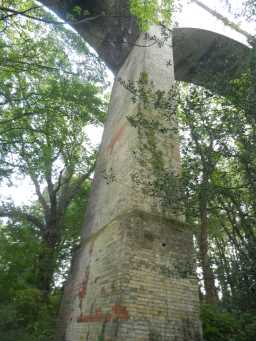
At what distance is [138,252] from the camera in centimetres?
501

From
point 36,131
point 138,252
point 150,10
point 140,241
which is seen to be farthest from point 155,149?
point 36,131

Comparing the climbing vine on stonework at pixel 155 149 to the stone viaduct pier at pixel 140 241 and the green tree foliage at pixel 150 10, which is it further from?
the green tree foliage at pixel 150 10

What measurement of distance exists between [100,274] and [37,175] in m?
7.13

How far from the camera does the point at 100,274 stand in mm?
5598

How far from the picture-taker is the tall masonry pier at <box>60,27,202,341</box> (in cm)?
454

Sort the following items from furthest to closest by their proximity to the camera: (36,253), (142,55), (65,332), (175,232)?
(36,253), (142,55), (65,332), (175,232)

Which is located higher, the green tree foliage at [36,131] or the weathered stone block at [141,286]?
the green tree foliage at [36,131]

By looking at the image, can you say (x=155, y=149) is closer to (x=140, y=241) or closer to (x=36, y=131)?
(x=140, y=241)

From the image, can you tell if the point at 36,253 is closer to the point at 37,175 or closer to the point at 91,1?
the point at 37,175

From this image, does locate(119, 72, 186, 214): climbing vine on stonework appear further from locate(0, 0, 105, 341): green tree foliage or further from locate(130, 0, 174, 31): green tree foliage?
locate(0, 0, 105, 341): green tree foliage

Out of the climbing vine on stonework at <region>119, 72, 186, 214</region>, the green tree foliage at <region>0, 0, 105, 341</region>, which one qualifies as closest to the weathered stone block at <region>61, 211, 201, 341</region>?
the climbing vine on stonework at <region>119, 72, 186, 214</region>

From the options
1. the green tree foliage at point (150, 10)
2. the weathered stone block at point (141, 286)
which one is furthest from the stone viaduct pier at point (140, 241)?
the green tree foliage at point (150, 10)

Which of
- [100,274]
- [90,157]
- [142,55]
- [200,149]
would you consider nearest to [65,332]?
[100,274]

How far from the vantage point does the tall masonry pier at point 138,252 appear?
14.9ft
